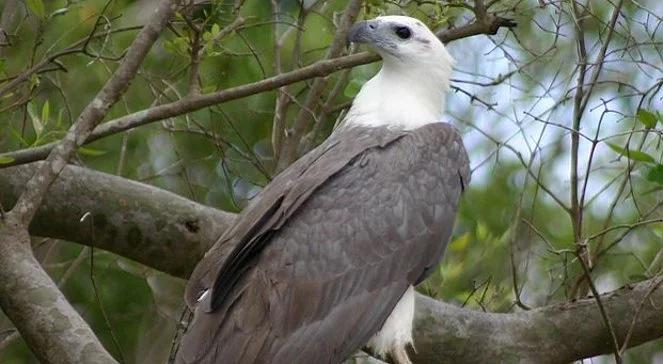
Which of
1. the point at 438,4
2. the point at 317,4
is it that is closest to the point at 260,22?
the point at 317,4

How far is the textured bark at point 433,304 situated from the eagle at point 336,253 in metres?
0.21

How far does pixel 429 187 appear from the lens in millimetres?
4824

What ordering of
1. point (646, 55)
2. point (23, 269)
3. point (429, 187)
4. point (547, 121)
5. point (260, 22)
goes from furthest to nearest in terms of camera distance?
point (646, 55), point (260, 22), point (547, 121), point (429, 187), point (23, 269)

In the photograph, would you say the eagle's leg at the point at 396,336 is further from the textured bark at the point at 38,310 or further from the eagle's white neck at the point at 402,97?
the textured bark at the point at 38,310

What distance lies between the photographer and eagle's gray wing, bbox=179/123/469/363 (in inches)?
175

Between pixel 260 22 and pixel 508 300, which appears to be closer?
pixel 260 22

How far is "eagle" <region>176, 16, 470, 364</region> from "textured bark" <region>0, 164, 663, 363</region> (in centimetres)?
21

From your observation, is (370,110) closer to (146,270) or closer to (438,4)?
(438,4)

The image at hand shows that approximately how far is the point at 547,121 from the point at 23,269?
205cm

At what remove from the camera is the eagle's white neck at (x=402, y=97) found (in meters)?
5.19

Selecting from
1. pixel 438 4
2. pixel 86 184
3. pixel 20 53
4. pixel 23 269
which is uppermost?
pixel 438 4

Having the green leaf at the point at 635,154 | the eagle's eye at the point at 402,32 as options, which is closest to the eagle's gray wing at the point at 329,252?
the eagle's eye at the point at 402,32

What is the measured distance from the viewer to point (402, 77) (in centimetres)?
534

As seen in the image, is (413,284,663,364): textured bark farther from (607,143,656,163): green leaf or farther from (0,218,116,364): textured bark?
(0,218,116,364): textured bark
